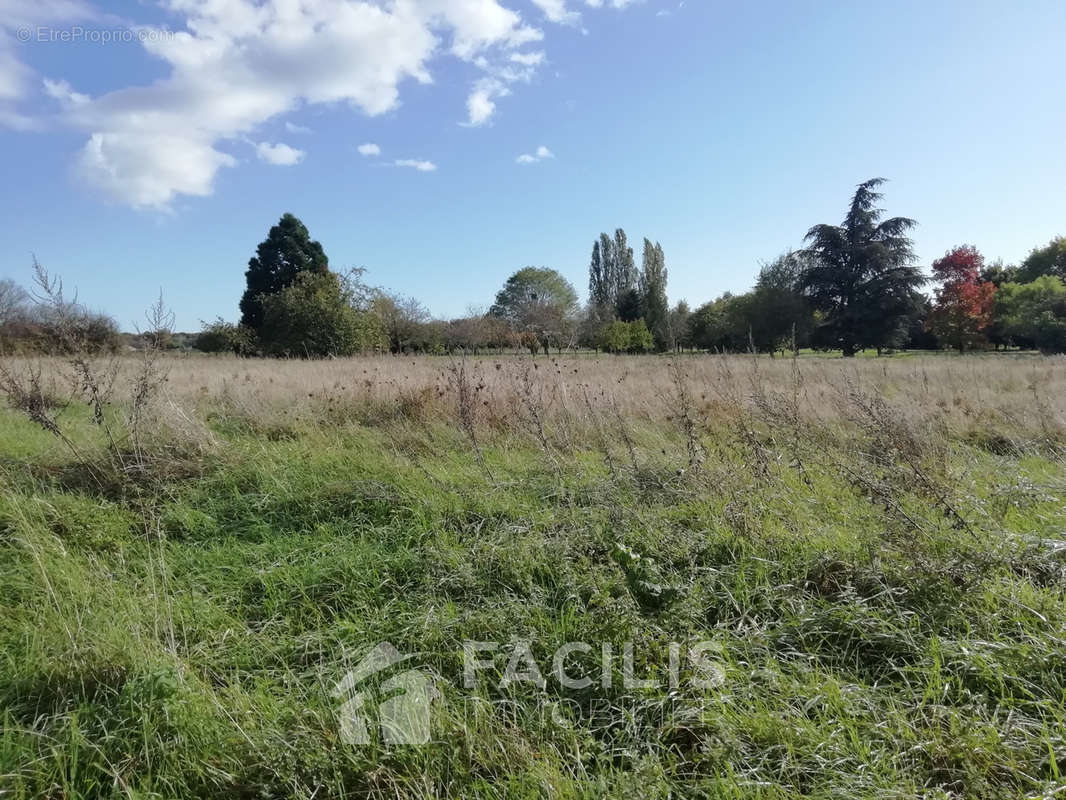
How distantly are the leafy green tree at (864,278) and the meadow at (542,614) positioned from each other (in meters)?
35.2

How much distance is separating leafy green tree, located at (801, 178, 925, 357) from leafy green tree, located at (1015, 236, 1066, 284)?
10901 millimetres

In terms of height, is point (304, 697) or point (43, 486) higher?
point (43, 486)

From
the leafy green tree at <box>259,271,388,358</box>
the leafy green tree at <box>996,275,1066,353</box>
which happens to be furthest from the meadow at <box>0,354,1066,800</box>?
the leafy green tree at <box>996,275,1066,353</box>

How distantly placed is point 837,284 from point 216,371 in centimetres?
3859

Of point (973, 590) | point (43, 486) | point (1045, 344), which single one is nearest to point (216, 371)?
point (43, 486)

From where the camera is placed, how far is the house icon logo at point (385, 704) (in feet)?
5.94

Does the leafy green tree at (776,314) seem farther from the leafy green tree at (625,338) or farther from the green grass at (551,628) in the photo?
the green grass at (551,628)

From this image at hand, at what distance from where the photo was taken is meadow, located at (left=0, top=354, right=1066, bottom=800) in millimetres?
1707

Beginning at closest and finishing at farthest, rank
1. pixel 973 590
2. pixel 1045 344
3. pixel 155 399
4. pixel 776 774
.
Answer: pixel 776 774
pixel 973 590
pixel 155 399
pixel 1045 344

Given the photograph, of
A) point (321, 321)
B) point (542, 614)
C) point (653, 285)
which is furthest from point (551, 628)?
point (653, 285)

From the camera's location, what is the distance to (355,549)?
327 centimetres

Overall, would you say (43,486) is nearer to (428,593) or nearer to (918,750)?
(428,593)

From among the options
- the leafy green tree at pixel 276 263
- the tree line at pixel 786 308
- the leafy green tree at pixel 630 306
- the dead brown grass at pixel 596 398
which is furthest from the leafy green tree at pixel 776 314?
the leafy green tree at pixel 276 263

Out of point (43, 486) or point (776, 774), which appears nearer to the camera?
point (776, 774)
